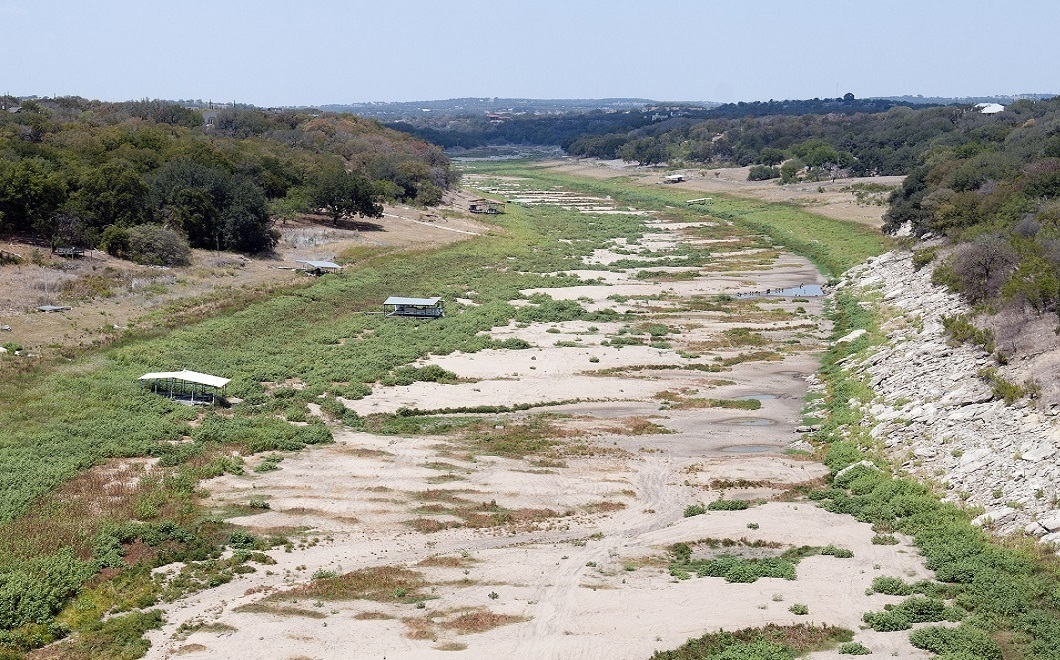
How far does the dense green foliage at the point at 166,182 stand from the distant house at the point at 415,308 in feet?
59.2

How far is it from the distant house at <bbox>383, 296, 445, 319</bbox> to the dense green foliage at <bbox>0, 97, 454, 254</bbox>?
18.1m

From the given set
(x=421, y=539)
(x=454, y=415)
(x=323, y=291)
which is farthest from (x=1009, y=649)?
(x=323, y=291)

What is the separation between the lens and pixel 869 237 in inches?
3703

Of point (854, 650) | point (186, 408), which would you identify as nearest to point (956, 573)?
point (854, 650)

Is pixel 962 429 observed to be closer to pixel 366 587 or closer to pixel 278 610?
pixel 366 587

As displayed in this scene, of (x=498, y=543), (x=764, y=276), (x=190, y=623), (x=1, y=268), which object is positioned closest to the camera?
(x=190, y=623)

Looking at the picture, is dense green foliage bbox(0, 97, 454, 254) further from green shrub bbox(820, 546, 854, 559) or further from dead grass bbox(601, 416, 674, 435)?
green shrub bbox(820, 546, 854, 559)

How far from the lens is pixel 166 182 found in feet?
265

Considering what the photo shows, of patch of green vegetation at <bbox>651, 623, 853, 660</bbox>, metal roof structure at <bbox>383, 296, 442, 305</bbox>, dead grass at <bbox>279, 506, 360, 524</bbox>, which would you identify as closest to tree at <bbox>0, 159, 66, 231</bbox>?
metal roof structure at <bbox>383, 296, 442, 305</bbox>

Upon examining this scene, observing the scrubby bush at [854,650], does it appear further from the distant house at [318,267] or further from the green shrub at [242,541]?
the distant house at [318,267]

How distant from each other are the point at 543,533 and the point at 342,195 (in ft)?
237

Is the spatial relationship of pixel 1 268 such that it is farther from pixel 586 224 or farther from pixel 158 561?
pixel 586 224

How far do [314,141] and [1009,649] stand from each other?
138 metres

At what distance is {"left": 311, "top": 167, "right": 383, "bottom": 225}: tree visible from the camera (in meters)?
98.0
